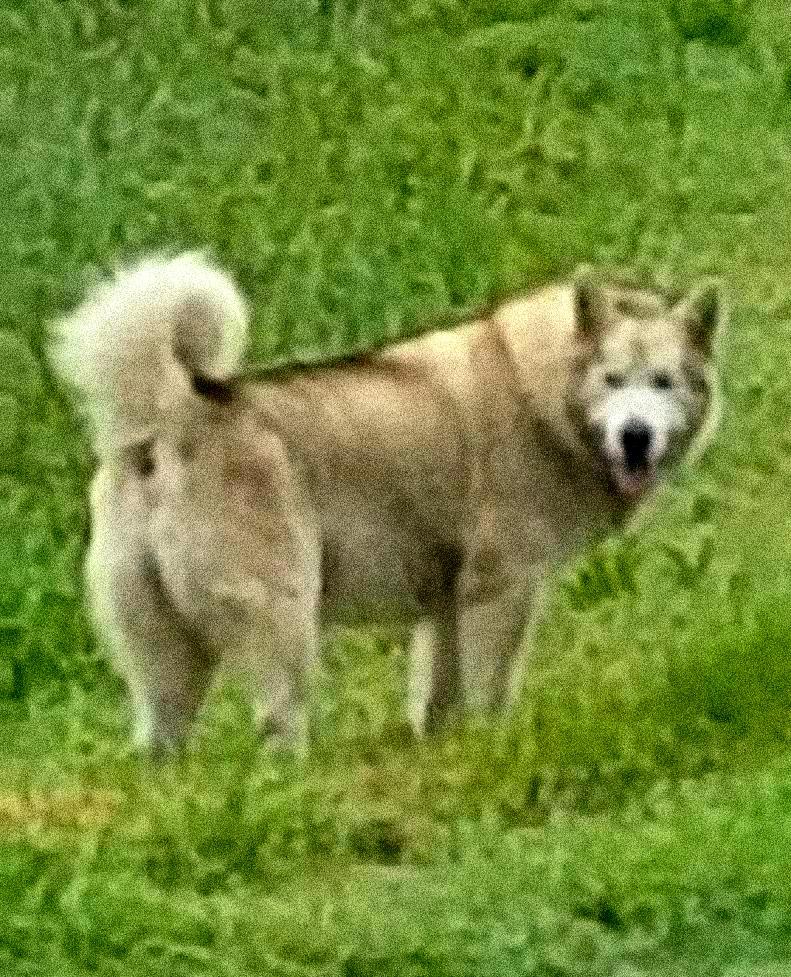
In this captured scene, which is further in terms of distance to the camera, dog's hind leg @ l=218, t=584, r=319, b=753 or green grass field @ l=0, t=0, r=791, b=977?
dog's hind leg @ l=218, t=584, r=319, b=753

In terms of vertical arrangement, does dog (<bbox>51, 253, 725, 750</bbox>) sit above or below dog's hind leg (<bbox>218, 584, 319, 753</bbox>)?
above

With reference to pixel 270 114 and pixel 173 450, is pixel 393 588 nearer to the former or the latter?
pixel 173 450

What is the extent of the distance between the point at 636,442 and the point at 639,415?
0.04m

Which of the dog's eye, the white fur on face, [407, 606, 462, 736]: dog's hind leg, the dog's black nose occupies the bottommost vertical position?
[407, 606, 462, 736]: dog's hind leg

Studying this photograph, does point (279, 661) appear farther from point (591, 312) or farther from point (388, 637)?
point (591, 312)

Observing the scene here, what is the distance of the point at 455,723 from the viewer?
3215 millimetres

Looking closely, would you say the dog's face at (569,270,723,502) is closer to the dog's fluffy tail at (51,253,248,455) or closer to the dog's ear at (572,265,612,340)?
the dog's ear at (572,265,612,340)

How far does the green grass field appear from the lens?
9.37 ft

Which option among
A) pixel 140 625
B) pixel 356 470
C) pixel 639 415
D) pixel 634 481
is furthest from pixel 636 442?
pixel 140 625

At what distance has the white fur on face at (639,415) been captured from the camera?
3.10m

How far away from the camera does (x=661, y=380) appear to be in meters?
3.13

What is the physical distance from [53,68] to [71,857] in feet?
5.07

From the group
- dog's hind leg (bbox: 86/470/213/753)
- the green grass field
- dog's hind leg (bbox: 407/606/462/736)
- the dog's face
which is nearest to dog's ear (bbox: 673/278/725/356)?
the dog's face

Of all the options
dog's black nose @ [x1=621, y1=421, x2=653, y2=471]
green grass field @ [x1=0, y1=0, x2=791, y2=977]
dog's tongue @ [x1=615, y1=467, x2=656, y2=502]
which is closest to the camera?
green grass field @ [x1=0, y1=0, x2=791, y2=977]
